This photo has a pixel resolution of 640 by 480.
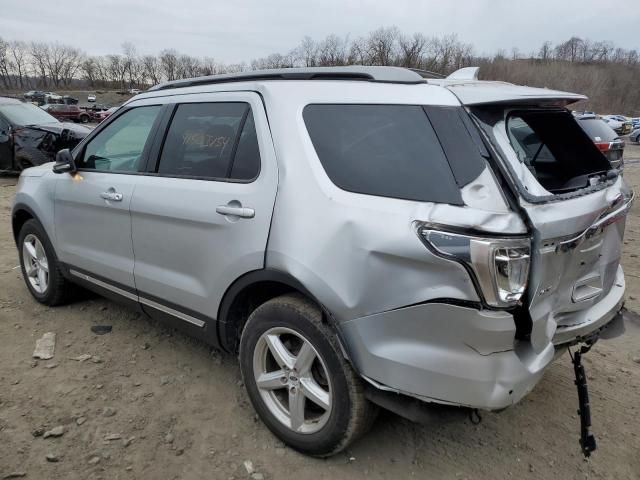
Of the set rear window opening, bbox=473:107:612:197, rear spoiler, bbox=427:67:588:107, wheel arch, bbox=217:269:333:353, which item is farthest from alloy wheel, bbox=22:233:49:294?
rear window opening, bbox=473:107:612:197

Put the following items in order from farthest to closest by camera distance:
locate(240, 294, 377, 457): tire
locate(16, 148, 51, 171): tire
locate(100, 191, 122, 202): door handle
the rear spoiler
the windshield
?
1. the windshield
2. locate(16, 148, 51, 171): tire
3. locate(100, 191, 122, 202): door handle
4. locate(240, 294, 377, 457): tire
5. the rear spoiler

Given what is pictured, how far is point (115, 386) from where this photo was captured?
3.16 meters

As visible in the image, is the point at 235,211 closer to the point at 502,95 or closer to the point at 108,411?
the point at 502,95

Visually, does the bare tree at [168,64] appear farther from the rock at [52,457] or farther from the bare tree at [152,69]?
the rock at [52,457]

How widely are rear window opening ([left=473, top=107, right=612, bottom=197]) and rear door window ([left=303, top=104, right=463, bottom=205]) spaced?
294mm

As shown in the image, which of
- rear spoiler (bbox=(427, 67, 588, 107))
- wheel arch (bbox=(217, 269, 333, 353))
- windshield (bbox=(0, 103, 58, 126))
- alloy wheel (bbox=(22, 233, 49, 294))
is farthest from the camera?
windshield (bbox=(0, 103, 58, 126))

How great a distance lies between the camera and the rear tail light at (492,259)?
5.90 feet

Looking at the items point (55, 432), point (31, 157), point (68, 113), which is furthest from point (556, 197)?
point (68, 113)

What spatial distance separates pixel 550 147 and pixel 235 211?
1.75 metres

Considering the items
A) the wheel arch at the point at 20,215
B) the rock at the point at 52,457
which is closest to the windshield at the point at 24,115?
the wheel arch at the point at 20,215

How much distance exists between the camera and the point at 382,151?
7.08 feet

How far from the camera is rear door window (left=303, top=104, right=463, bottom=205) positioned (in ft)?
6.53

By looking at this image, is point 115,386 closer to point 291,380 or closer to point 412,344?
point 291,380

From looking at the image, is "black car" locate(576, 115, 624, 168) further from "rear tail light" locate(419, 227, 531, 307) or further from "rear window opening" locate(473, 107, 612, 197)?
"rear tail light" locate(419, 227, 531, 307)
